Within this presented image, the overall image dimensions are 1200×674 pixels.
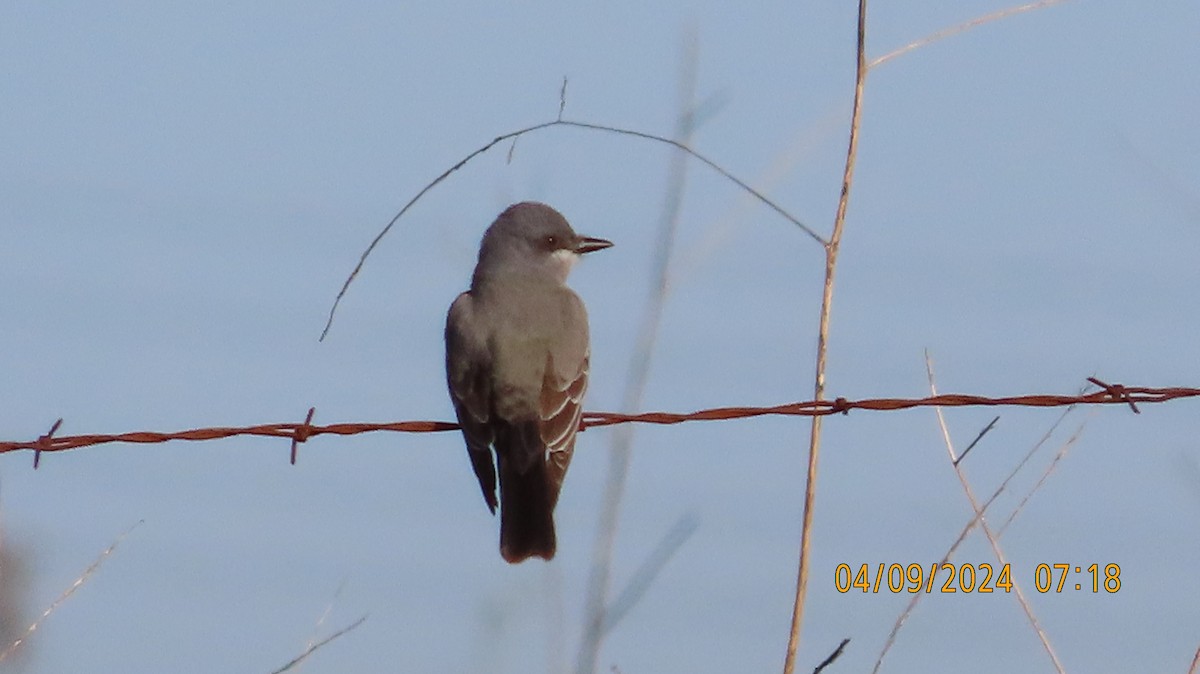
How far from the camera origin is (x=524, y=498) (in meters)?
7.11

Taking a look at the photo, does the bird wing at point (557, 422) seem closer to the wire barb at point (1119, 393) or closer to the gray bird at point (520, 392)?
the gray bird at point (520, 392)

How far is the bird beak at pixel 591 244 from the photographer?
837 cm

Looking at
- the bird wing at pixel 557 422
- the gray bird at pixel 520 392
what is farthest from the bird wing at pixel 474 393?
the bird wing at pixel 557 422

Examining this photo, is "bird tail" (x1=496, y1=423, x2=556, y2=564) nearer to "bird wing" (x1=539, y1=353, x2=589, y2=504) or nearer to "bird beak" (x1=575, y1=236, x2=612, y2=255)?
"bird wing" (x1=539, y1=353, x2=589, y2=504)

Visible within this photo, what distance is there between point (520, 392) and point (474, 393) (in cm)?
19

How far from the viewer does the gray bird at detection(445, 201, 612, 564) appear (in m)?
7.10

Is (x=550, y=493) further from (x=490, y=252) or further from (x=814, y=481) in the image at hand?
(x=814, y=481)

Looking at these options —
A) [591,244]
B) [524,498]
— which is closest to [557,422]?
[524,498]

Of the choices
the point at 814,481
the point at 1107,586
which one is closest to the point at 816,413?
the point at 814,481

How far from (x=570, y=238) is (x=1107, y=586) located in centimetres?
282

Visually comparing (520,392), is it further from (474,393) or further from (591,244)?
(591,244)

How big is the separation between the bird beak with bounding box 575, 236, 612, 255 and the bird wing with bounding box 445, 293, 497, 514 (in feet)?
2.94

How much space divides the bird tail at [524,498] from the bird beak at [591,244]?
1.35 metres

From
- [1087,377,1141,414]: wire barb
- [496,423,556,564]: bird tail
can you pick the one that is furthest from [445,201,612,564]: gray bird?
[1087,377,1141,414]: wire barb
